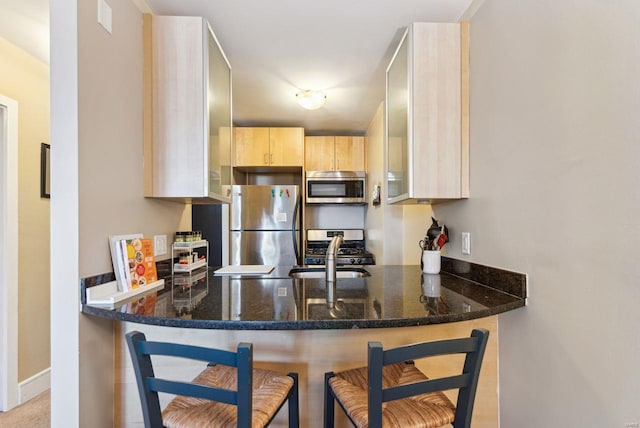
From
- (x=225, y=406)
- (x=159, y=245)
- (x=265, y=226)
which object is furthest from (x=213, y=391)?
(x=265, y=226)

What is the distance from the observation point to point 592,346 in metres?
0.95

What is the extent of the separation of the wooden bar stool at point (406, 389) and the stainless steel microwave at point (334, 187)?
2550 millimetres

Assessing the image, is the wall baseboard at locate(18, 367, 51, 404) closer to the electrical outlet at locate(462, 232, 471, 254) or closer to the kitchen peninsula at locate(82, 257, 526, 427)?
the kitchen peninsula at locate(82, 257, 526, 427)

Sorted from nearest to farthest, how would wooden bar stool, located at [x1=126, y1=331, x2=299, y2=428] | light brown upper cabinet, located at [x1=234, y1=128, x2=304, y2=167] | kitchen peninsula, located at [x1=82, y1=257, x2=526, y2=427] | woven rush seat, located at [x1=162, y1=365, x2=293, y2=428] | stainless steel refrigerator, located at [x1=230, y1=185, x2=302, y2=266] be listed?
wooden bar stool, located at [x1=126, y1=331, x2=299, y2=428]
woven rush seat, located at [x1=162, y1=365, x2=293, y2=428]
kitchen peninsula, located at [x1=82, y1=257, x2=526, y2=427]
stainless steel refrigerator, located at [x1=230, y1=185, x2=302, y2=266]
light brown upper cabinet, located at [x1=234, y1=128, x2=304, y2=167]

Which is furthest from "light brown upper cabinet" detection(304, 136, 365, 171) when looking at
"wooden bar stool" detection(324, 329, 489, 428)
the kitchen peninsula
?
"wooden bar stool" detection(324, 329, 489, 428)

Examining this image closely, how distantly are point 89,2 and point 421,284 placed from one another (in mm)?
1881

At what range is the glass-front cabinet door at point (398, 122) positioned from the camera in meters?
1.77

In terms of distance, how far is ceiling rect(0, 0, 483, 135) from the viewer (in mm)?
1642

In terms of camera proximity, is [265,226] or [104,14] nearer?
[104,14]

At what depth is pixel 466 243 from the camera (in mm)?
1735

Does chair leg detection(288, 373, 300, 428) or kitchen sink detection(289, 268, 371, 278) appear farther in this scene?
kitchen sink detection(289, 268, 371, 278)

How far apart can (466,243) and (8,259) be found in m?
2.88

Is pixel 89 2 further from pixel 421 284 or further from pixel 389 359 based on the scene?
pixel 421 284

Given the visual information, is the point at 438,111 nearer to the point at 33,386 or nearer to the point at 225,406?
the point at 225,406
